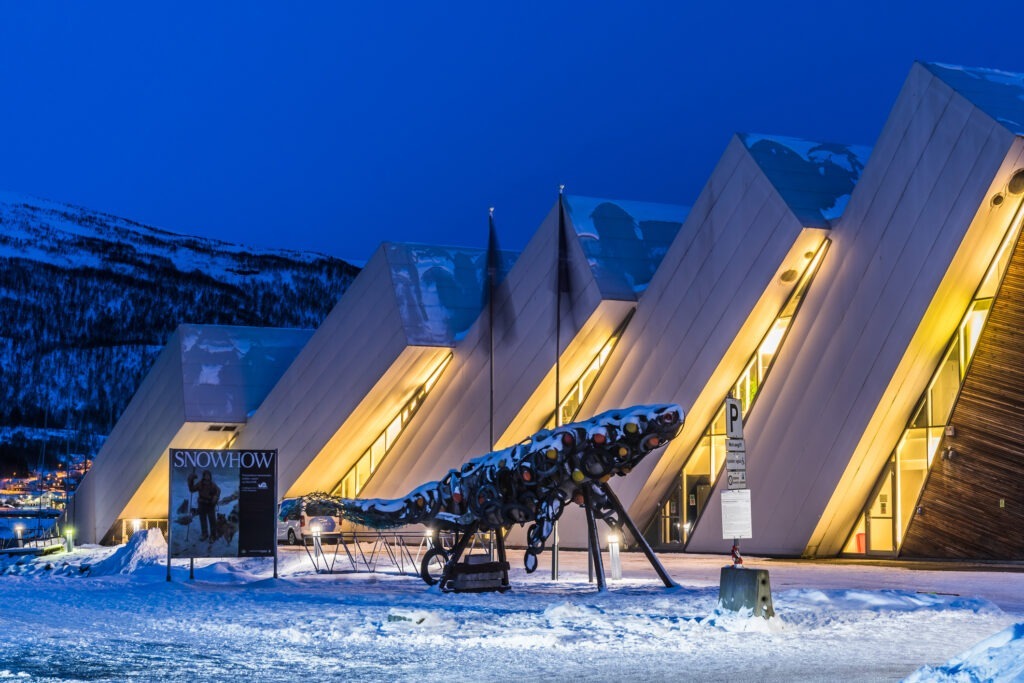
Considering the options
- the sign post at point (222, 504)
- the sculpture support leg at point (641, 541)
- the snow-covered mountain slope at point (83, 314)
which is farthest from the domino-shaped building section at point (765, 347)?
the snow-covered mountain slope at point (83, 314)

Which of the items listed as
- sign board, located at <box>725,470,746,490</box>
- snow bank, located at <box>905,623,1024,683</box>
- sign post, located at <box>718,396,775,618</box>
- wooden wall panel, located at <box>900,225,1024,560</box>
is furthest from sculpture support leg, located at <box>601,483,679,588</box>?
snow bank, located at <box>905,623,1024,683</box>

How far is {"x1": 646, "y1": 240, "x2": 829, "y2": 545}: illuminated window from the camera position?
100 ft

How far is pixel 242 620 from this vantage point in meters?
15.3

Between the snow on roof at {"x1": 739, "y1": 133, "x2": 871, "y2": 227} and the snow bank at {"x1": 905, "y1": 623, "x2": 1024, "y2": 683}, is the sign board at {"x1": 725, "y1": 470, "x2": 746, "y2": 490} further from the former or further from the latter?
the snow on roof at {"x1": 739, "y1": 133, "x2": 871, "y2": 227}

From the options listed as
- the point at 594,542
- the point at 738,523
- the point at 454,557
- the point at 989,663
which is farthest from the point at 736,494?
the point at 454,557

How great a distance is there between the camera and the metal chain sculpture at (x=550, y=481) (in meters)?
18.2

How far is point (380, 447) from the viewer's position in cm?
4519

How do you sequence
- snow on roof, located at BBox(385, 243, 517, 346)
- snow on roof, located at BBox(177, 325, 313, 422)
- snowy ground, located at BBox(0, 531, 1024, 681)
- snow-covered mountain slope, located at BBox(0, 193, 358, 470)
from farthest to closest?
snow-covered mountain slope, located at BBox(0, 193, 358, 470) < snow on roof, located at BBox(177, 325, 313, 422) < snow on roof, located at BBox(385, 243, 517, 346) < snowy ground, located at BBox(0, 531, 1024, 681)

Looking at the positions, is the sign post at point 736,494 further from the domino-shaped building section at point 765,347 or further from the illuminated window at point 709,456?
the illuminated window at point 709,456

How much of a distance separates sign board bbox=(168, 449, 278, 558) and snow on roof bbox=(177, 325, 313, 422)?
2491 cm

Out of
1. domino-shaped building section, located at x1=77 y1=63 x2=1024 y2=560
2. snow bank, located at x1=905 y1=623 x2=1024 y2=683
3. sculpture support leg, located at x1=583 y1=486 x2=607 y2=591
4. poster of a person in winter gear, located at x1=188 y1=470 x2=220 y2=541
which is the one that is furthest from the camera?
domino-shaped building section, located at x1=77 y1=63 x2=1024 y2=560

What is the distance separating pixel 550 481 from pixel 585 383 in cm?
1872

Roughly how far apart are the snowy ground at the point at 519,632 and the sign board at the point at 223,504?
1008 millimetres

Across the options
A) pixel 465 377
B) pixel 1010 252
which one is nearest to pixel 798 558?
pixel 1010 252
